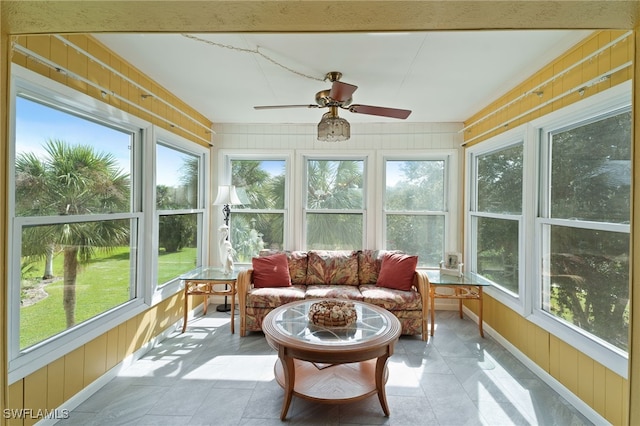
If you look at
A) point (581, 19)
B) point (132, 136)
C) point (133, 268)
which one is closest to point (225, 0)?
point (581, 19)

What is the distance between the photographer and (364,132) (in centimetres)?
388

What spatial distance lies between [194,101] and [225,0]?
→ 2.69 meters

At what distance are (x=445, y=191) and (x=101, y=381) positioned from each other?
4179mm

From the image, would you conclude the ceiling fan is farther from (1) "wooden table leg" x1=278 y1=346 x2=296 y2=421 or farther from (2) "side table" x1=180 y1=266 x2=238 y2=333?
(2) "side table" x1=180 y1=266 x2=238 y2=333

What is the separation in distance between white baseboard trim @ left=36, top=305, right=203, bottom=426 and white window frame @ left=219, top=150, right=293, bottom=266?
4.45ft

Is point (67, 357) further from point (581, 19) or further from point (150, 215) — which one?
point (581, 19)

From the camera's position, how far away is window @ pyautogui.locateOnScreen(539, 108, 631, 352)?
5.85ft

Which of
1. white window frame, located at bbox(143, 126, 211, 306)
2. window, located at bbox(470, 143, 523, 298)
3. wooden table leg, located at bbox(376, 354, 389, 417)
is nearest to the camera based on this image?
wooden table leg, located at bbox(376, 354, 389, 417)

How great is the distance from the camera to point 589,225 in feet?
6.38

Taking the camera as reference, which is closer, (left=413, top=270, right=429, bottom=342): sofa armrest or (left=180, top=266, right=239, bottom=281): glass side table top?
(left=413, top=270, right=429, bottom=342): sofa armrest

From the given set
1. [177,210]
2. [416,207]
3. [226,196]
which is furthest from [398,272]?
[177,210]

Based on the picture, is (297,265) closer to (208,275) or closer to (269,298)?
(269,298)

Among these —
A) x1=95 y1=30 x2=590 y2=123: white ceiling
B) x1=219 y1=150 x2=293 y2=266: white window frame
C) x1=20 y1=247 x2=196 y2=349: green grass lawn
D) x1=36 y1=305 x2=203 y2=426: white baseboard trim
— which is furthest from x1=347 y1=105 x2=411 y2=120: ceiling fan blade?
x1=36 y1=305 x2=203 y2=426: white baseboard trim

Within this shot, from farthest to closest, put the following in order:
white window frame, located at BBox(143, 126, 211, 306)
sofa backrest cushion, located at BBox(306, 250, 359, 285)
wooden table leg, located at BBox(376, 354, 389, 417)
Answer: sofa backrest cushion, located at BBox(306, 250, 359, 285) < white window frame, located at BBox(143, 126, 211, 306) < wooden table leg, located at BBox(376, 354, 389, 417)
